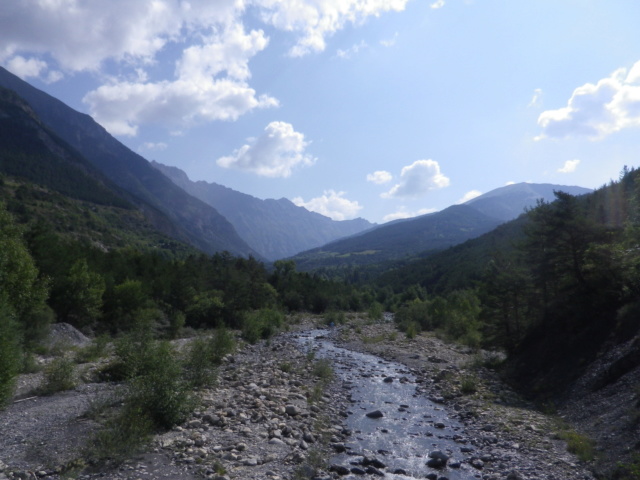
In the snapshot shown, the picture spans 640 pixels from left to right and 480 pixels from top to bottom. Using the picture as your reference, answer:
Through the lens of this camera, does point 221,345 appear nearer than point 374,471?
No

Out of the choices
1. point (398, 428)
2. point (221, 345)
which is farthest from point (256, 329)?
point (398, 428)

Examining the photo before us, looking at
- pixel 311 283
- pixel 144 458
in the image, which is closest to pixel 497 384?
pixel 144 458

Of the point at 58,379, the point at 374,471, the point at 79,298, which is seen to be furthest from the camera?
the point at 79,298

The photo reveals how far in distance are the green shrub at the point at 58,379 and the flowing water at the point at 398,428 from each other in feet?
46.9

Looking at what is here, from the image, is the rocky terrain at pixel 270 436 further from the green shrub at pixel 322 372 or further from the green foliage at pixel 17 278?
the green foliage at pixel 17 278

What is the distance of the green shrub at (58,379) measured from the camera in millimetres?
18739

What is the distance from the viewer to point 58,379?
63.1ft

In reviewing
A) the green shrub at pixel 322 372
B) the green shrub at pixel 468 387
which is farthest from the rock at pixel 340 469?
the green shrub at pixel 322 372

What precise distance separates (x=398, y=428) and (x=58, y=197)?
15285 centimetres

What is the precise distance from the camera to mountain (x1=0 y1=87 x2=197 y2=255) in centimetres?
11206

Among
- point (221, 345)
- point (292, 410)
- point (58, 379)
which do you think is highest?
point (58, 379)

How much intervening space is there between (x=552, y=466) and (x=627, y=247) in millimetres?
14399

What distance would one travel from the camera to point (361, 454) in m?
15.1

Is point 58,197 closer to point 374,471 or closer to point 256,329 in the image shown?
point 256,329
